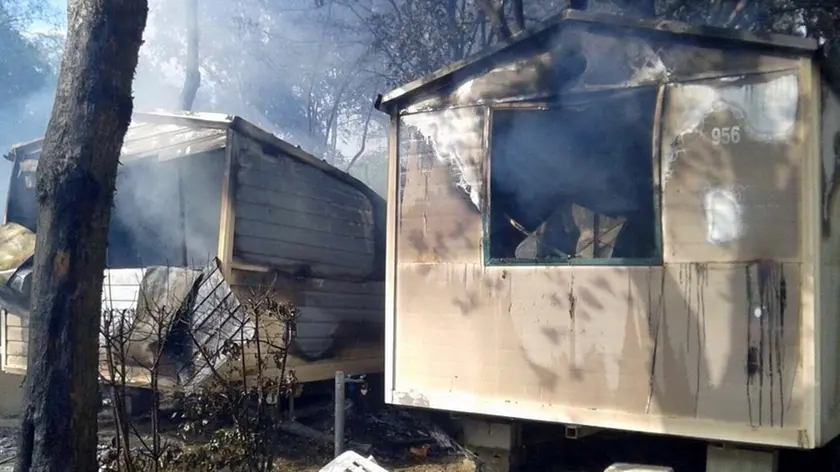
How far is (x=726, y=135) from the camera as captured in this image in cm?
502

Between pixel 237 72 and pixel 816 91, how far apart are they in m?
19.5

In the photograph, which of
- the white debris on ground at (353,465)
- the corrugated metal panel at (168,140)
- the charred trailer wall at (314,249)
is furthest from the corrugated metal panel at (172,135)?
the white debris on ground at (353,465)

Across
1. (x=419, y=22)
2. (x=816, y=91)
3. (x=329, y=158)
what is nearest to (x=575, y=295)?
(x=816, y=91)

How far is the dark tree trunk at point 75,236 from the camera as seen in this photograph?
12.8 feet

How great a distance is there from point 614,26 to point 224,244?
4232 mm

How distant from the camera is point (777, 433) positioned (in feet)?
15.4

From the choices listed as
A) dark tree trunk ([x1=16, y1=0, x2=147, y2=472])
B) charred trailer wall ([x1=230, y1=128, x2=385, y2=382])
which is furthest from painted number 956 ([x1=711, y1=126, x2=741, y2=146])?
charred trailer wall ([x1=230, y1=128, x2=385, y2=382])

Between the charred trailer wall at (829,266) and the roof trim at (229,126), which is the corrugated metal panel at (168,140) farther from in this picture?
the charred trailer wall at (829,266)

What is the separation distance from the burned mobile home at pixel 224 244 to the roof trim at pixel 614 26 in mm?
1955

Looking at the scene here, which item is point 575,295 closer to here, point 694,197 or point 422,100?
point 694,197

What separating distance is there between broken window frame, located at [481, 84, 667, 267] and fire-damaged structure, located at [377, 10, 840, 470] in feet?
0.05

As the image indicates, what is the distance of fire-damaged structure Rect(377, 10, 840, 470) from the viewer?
4.77 metres

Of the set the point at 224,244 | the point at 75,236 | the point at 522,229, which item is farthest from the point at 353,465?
the point at 224,244

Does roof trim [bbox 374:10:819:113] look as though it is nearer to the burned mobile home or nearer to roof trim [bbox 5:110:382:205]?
roof trim [bbox 5:110:382:205]
